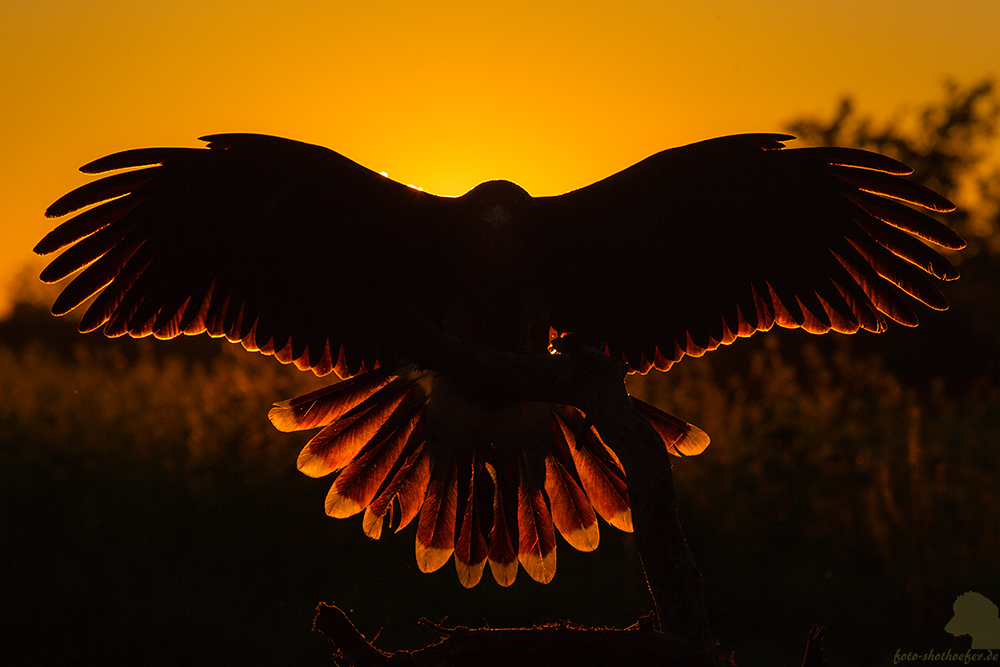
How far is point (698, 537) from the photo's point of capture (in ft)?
27.2

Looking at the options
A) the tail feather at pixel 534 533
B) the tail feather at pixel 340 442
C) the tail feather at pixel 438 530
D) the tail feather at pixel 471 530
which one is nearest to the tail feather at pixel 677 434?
the tail feather at pixel 534 533

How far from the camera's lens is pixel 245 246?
4.14 meters

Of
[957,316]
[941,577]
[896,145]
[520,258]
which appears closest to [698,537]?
[941,577]

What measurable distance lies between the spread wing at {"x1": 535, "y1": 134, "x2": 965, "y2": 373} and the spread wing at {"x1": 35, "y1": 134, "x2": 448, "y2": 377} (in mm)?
778

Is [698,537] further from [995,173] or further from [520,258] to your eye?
[995,173]

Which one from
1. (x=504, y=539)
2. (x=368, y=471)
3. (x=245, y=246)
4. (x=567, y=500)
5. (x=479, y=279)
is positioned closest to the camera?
(x=245, y=246)

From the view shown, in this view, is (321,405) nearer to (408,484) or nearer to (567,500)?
(408,484)

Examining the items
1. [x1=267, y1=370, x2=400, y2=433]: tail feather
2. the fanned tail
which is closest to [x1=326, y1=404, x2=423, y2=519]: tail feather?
the fanned tail

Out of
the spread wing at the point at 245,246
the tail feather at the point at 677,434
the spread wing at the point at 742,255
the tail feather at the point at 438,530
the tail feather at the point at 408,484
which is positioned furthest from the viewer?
the tail feather at the point at 438,530

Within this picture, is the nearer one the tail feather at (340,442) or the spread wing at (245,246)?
the spread wing at (245,246)

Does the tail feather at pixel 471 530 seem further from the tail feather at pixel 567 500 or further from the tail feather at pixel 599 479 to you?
the tail feather at pixel 599 479

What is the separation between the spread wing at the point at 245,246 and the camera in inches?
157

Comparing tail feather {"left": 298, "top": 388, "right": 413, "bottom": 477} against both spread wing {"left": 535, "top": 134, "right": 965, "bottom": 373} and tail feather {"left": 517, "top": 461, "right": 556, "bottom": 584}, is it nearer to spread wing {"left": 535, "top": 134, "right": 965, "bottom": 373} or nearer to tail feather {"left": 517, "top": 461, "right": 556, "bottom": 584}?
tail feather {"left": 517, "top": 461, "right": 556, "bottom": 584}

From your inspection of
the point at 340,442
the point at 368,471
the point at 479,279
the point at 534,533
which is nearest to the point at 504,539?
the point at 534,533
